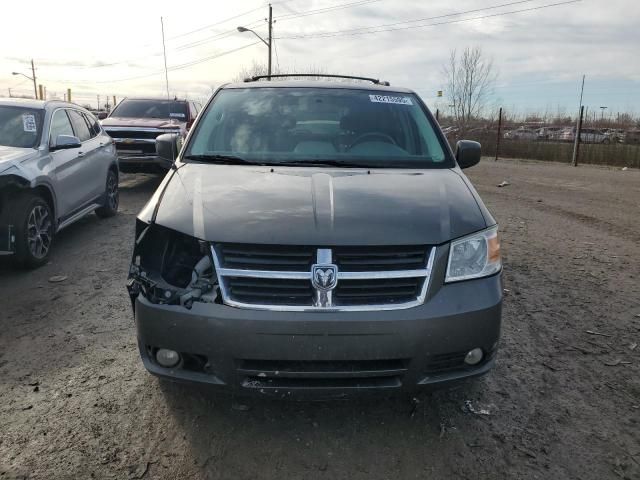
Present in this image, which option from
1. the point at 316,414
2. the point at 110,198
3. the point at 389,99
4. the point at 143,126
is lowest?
the point at 316,414

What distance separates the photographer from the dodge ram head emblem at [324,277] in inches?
95.3

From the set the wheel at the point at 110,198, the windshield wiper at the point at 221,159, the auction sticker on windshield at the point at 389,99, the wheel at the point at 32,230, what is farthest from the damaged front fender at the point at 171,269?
the wheel at the point at 110,198

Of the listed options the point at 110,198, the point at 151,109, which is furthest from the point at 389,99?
the point at 151,109

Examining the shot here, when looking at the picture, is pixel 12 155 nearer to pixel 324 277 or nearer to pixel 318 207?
pixel 318 207

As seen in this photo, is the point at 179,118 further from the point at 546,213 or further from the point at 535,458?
the point at 535,458

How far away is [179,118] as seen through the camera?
12.0 metres

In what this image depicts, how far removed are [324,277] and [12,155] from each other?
14.6ft

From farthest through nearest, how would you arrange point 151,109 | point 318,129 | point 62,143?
point 151,109
point 62,143
point 318,129

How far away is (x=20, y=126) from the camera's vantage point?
6062mm

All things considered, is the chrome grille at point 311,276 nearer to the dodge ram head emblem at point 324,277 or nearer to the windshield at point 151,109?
the dodge ram head emblem at point 324,277

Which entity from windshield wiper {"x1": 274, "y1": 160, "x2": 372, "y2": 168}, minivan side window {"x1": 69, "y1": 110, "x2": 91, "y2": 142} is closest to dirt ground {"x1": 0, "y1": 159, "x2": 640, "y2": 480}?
windshield wiper {"x1": 274, "y1": 160, "x2": 372, "y2": 168}

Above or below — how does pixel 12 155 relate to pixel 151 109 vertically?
below

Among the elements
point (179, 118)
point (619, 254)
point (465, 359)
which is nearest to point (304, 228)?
point (465, 359)

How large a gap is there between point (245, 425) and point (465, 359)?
3.86 feet
